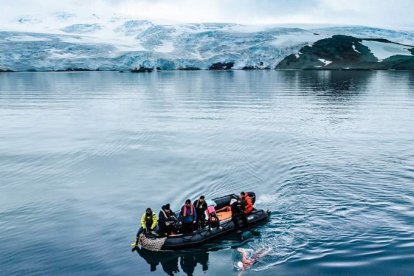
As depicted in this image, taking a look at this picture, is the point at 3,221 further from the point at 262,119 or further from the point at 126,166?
the point at 262,119

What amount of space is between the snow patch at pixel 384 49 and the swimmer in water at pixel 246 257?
16542 cm

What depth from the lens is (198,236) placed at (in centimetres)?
1841

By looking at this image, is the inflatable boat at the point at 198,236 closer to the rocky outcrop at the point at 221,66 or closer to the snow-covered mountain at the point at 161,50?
the snow-covered mountain at the point at 161,50

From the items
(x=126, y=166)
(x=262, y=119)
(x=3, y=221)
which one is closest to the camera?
(x=3, y=221)

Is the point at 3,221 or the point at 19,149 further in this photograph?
the point at 19,149

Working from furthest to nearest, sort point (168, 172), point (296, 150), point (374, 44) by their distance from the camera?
1. point (374, 44)
2. point (296, 150)
3. point (168, 172)

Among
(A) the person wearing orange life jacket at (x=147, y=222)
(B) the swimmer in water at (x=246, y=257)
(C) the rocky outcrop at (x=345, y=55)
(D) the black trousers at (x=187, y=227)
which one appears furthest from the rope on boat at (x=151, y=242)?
(C) the rocky outcrop at (x=345, y=55)

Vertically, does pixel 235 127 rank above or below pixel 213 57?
below

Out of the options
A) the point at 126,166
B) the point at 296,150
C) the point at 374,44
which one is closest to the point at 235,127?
the point at 296,150

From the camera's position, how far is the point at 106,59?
155 metres

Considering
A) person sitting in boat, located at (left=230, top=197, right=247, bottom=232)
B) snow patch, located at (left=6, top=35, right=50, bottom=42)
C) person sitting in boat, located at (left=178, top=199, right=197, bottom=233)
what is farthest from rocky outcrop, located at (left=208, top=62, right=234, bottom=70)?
person sitting in boat, located at (left=178, top=199, right=197, bottom=233)

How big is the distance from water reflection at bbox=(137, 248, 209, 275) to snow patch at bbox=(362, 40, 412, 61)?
166421 millimetres

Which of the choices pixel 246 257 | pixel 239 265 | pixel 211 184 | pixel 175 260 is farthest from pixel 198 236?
pixel 211 184

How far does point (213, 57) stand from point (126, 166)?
137 m
